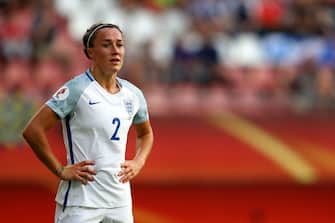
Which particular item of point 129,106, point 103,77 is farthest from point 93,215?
point 103,77

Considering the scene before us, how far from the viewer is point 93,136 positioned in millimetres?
5938

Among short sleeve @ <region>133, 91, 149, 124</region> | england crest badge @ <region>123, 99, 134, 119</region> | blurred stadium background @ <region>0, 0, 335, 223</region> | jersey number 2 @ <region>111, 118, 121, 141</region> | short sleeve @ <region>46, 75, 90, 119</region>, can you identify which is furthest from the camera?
blurred stadium background @ <region>0, 0, 335, 223</region>

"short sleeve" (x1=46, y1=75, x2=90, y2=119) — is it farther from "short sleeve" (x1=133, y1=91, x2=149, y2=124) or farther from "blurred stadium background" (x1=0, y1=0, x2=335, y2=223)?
"blurred stadium background" (x1=0, y1=0, x2=335, y2=223)

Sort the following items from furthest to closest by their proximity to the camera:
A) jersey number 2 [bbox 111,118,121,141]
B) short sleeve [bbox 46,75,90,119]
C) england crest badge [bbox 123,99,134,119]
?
1. england crest badge [bbox 123,99,134,119]
2. jersey number 2 [bbox 111,118,121,141]
3. short sleeve [bbox 46,75,90,119]

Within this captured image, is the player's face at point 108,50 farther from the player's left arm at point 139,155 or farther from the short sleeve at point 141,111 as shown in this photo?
the player's left arm at point 139,155

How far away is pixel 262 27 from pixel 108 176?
23.1ft

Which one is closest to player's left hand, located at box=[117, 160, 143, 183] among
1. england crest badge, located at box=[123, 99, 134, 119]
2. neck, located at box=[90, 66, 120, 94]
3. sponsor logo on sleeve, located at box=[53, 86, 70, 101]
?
england crest badge, located at box=[123, 99, 134, 119]

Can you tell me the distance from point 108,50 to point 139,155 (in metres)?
0.80

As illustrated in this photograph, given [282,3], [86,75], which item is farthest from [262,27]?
[86,75]

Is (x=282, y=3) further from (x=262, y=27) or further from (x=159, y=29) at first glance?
(x=159, y=29)

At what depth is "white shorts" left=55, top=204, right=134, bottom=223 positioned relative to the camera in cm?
591

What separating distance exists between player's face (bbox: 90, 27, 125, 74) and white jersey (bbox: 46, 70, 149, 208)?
13 centimetres

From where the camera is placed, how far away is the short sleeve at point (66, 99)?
5.88m

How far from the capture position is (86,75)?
6.07 meters
